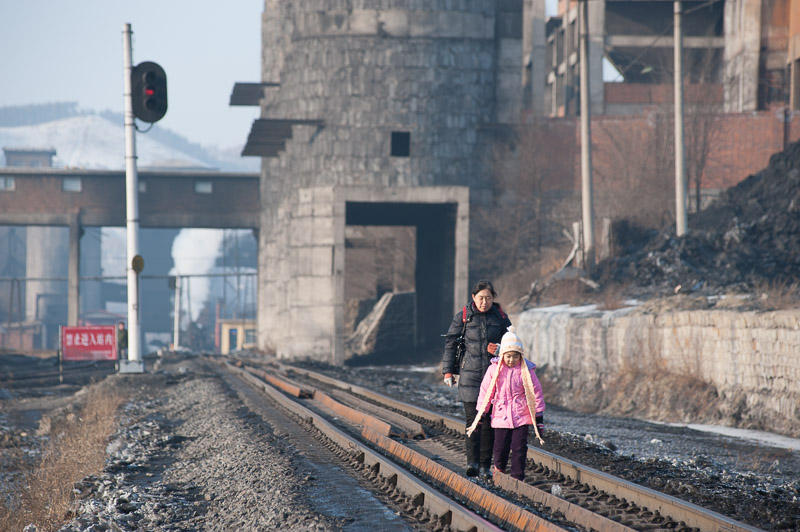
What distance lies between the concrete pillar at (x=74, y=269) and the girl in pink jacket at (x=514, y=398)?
40.4 m

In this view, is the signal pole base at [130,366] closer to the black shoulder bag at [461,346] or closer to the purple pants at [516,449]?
the black shoulder bag at [461,346]

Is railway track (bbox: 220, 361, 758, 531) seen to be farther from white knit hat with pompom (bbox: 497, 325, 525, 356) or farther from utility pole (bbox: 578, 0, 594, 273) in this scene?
utility pole (bbox: 578, 0, 594, 273)

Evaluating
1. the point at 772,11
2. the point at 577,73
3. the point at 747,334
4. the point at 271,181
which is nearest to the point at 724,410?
the point at 747,334

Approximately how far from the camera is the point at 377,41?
33656 mm

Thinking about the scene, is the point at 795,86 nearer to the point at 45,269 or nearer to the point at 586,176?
the point at 586,176

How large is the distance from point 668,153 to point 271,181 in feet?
55.4

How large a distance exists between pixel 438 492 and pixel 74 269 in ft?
141

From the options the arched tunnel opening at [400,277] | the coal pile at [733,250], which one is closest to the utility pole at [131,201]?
the coal pile at [733,250]

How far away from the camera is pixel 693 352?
53.1 feet

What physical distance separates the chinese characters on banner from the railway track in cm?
1259

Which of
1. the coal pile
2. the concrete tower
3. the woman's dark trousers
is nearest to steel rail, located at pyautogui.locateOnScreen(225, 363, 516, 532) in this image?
the woman's dark trousers

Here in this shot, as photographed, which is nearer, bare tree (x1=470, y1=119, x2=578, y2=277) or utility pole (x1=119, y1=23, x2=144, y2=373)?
utility pole (x1=119, y1=23, x2=144, y2=373)

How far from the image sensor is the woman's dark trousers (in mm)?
8297

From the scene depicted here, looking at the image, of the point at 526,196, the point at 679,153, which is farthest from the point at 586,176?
the point at 526,196
